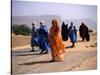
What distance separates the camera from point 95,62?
2537 millimetres

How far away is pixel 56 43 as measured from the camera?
2336 mm

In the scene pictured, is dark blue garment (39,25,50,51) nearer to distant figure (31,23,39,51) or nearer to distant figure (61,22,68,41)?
distant figure (31,23,39,51)

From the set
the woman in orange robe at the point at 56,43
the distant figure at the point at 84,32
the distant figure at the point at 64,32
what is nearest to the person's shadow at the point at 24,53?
the woman in orange robe at the point at 56,43

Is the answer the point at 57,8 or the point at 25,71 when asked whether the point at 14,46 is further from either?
the point at 57,8

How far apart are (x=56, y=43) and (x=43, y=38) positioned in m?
0.18

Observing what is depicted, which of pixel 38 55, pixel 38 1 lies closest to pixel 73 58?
pixel 38 55

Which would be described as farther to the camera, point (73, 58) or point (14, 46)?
point (73, 58)

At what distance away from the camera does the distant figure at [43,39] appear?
2264 mm

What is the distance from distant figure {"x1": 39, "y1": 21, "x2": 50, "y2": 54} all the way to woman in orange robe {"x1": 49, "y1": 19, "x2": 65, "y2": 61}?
5 cm

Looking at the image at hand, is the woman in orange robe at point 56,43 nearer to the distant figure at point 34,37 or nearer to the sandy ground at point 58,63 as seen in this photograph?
the sandy ground at point 58,63

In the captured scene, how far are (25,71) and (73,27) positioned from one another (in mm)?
804

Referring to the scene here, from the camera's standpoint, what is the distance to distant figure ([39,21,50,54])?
2.26m

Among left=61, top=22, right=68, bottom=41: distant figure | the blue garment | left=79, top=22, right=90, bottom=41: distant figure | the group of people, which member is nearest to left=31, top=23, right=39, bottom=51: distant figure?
the group of people

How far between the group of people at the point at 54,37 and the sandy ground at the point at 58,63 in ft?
0.19
